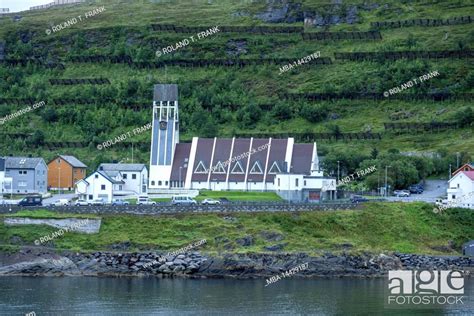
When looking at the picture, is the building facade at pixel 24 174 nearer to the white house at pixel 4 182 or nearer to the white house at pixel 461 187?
the white house at pixel 4 182

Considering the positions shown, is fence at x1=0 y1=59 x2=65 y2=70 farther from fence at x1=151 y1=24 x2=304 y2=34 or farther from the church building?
the church building

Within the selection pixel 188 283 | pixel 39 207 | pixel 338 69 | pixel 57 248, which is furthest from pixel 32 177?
pixel 338 69

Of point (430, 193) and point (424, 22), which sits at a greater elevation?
point (424, 22)

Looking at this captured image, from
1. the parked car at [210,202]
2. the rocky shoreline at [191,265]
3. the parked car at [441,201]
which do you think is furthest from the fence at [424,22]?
the rocky shoreline at [191,265]

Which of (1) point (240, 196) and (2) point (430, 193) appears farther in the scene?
(2) point (430, 193)

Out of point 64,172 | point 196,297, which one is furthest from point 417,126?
point 196,297

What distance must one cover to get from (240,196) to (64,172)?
69.6 feet

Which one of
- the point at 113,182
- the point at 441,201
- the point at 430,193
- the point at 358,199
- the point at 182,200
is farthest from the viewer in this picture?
the point at 430,193

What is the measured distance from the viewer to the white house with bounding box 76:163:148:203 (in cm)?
10012

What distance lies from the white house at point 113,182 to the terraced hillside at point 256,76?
1463cm

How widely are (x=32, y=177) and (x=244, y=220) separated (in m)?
29.0

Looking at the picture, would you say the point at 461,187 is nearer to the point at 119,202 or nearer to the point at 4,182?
the point at 119,202

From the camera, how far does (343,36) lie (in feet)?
564

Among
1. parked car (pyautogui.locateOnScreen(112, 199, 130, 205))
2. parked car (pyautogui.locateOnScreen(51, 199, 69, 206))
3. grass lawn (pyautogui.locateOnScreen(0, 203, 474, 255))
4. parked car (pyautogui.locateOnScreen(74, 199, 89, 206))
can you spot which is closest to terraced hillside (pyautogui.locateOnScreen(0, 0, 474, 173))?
parked car (pyautogui.locateOnScreen(51, 199, 69, 206))
